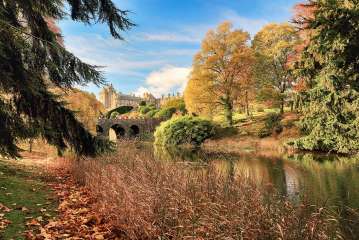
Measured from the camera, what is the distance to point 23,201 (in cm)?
761

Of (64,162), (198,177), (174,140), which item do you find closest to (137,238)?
(198,177)

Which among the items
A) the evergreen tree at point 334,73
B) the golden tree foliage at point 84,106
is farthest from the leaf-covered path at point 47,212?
the evergreen tree at point 334,73

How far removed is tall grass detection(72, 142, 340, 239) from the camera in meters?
3.80

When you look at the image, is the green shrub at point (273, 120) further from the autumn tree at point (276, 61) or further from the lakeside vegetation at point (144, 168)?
the lakeside vegetation at point (144, 168)

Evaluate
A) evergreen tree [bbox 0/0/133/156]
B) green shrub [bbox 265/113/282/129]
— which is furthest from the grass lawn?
green shrub [bbox 265/113/282/129]

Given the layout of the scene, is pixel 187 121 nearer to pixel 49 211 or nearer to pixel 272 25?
pixel 272 25

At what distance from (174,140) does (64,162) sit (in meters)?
23.4

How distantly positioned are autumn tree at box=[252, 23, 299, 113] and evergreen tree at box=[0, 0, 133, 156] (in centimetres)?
3139

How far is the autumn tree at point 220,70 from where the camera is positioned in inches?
1601

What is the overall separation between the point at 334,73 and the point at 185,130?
56.0 ft

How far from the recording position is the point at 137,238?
5.26 meters

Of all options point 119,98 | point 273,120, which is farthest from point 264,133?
point 119,98

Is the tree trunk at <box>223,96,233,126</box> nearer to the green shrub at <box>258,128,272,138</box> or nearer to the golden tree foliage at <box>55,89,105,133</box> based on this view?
the green shrub at <box>258,128,272,138</box>

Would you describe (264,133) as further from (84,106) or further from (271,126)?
(84,106)
